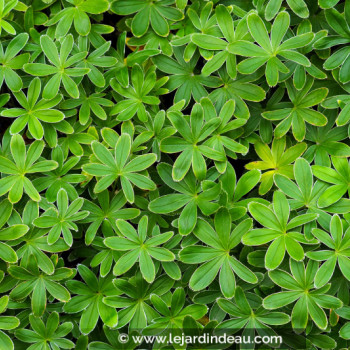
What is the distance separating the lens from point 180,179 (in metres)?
2.08

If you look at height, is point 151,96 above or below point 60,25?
below

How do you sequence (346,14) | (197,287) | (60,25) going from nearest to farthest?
(197,287) → (346,14) → (60,25)

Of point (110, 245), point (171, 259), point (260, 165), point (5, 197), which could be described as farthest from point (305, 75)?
point (5, 197)

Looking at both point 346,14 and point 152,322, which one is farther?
point 346,14

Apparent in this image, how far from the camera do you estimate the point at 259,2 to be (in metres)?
2.27

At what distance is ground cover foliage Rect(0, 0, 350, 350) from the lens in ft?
6.54

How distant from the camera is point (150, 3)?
2.38 metres

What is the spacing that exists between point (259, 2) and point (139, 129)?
2.77 ft

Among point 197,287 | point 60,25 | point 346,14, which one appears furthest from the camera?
point 60,25

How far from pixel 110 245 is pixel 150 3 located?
1232 mm

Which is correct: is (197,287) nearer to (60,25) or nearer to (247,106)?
(247,106)

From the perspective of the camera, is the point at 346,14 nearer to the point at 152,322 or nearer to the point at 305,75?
the point at 305,75

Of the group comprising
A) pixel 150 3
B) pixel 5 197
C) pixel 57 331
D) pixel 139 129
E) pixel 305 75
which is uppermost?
pixel 150 3

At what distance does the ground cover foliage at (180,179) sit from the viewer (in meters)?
1.99
